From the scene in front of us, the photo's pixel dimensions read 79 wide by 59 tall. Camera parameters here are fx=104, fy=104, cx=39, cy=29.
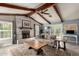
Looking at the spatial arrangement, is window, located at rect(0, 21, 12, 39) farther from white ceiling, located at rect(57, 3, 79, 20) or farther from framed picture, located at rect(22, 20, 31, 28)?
white ceiling, located at rect(57, 3, 79, 20)

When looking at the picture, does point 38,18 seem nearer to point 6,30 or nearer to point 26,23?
point 26,23

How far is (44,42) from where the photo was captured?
250 centimetres

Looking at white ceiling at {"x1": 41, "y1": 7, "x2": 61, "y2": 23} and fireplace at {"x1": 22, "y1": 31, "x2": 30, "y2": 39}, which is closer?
white ceiling at {"x1": 41, "y1": 7, "x2": 61, "y2": 23}

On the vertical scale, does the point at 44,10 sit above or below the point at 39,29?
above

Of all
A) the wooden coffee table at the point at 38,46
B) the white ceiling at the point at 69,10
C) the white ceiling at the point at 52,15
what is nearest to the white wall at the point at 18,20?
the wooden coffee table at the point at 38,46

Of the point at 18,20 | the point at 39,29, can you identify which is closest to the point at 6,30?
the point at 18,20

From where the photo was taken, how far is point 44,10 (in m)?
2.39

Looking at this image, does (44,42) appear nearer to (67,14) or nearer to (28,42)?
(28,42)

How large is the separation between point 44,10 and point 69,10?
57 cm

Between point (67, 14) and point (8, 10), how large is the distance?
1366 mm

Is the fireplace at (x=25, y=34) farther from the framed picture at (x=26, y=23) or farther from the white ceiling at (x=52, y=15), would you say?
the white ceiling at (x=52, y=15)

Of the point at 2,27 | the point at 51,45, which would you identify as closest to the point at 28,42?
the point at 51,45

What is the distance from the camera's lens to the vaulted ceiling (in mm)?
2354

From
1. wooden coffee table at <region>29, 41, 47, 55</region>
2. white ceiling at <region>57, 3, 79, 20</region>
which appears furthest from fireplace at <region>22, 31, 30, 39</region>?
white ceiling at <region>57, 3, 79, 20</region>
